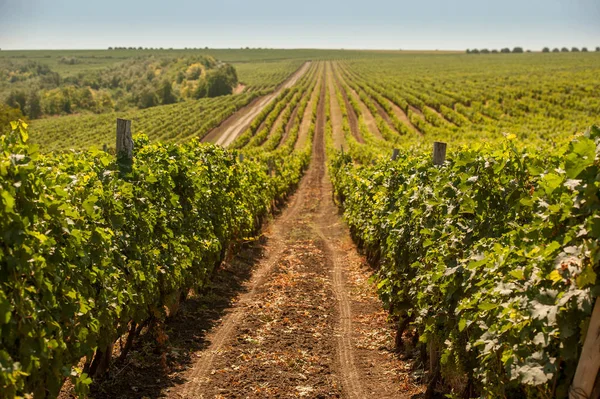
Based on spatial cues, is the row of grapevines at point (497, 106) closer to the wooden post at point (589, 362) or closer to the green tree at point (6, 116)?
the wooden post at point (589, 362)

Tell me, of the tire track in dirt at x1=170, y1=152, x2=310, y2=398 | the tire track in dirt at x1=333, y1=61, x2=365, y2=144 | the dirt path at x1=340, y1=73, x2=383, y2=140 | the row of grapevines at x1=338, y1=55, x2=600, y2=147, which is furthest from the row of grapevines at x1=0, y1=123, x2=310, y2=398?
the dirt path at x1=340, y1=73, x2=383, y2=140

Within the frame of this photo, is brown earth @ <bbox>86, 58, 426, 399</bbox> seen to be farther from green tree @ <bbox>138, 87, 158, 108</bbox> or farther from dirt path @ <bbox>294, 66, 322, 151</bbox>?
green tree @ <bbox>138, 87, 158, 108</bbox>

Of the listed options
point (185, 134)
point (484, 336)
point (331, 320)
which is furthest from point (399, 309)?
point (185, 134)

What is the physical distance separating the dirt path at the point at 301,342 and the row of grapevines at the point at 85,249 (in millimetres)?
1079

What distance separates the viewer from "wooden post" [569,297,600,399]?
135 inches

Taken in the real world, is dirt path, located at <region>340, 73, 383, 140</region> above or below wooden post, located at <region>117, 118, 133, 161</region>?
below

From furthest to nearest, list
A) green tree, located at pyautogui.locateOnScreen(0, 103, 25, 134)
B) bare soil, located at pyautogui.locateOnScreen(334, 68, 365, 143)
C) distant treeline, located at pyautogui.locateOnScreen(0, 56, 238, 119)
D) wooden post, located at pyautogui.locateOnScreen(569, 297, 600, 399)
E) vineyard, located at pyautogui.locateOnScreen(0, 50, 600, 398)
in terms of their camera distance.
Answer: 1. distant treeline, located at pyautogui.locateOnScreen(0, 56, 238, 119)
2. green tree, located at pyautogui.locateOnScreen(0, 103, 25, 134)
3. bare soil, located at pyautogui.locateOnScreen(334, 68, 365, 143)
4. vineyard, located at pyautogui.locateOnScreen(0, 50, 600, 398)
5. wooden post, located at pyautogui.locateOnScreen(569, 297, 600, 399)

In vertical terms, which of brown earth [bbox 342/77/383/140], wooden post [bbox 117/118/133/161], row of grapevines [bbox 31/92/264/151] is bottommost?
row of grapevines [bbox 31/92/264/151]

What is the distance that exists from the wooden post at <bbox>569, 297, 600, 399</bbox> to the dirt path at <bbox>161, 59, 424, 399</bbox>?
3.26 meters

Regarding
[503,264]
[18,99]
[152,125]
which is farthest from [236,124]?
[503,264]

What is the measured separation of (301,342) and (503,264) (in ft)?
14.4

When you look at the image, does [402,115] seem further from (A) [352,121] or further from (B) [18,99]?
(B) [18,99]

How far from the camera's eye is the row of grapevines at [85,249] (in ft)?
12.8

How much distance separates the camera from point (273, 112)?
70000 mm
